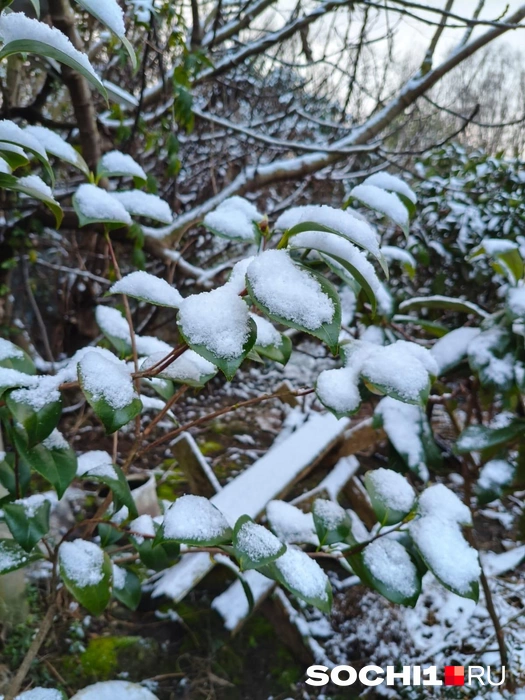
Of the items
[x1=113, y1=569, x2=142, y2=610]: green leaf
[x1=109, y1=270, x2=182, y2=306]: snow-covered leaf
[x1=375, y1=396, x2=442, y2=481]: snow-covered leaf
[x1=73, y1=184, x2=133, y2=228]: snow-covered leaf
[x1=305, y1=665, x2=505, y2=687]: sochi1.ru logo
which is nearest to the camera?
[x1=109, y1=270, x2=182, y2=306]: snow-covered leaf

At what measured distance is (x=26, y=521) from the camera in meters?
0.56

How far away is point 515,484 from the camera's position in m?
0.90

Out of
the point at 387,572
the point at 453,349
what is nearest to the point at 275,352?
the point at 387,572

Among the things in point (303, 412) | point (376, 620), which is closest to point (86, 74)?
point (376, 620)

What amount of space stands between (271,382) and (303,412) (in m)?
1.10

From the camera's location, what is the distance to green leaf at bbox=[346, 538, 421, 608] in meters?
0.55

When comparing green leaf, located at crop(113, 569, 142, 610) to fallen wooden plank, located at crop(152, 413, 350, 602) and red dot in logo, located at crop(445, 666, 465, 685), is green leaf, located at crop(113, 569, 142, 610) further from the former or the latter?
red dot in logo, located at crop(445, 666, 465, 685)

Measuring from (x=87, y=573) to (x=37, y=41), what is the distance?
54 cm

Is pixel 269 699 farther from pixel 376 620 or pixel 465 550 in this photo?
pixel 465 550

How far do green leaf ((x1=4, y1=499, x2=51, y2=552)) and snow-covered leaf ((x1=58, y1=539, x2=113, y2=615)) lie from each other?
36 mm

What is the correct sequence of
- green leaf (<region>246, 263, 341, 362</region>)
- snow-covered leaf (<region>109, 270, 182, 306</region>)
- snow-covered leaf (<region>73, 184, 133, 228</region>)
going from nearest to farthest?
green leaf (<region>246, 263, 341, 362</region>)
snow-covered leaf (<region>109, 270, 182, 306</region>)
snow-covered leaf (<region>73, 184, 133, 228</region>)

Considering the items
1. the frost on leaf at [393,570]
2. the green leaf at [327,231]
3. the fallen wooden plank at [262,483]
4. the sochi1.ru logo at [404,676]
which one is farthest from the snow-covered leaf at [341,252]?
the sochi1.ru logo at [404,676]

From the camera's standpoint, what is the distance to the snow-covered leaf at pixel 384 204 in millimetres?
561

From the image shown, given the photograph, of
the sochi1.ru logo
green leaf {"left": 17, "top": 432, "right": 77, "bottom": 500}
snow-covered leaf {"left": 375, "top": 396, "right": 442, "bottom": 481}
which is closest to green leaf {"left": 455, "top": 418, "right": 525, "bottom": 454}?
snow-covered leaf {"left": 375, "top": 396, "right": 442, "bottom": 481}
